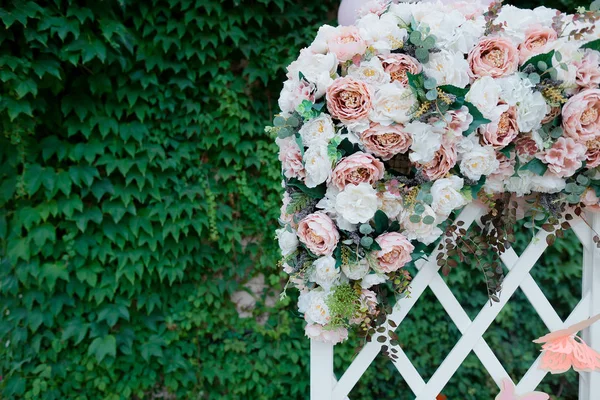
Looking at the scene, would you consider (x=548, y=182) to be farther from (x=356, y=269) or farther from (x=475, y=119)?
(x=356, y=269)

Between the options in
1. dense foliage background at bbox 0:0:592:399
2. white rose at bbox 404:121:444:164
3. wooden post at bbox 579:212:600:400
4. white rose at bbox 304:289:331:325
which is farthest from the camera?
dense foliage background at bbox 0:0:592:399

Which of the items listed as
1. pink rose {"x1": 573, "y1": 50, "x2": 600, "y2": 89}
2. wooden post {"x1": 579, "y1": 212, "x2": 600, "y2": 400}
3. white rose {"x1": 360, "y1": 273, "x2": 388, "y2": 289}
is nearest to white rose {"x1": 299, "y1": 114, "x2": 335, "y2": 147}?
white rose {"x1": 360, "y1": 273, "x2": 388, "y2": 289}

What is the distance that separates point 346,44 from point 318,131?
21cm

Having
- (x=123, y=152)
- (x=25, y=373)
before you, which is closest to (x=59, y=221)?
(x=123, y=152)

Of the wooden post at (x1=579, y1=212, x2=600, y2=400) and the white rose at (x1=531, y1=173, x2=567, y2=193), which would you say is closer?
the white rose at (x1=531, y1=173, x2=567, y2=193)

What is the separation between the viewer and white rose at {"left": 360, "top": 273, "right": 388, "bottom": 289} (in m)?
1.00

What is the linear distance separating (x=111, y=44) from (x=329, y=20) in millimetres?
1187

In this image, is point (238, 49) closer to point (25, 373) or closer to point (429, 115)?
point (429, 115)

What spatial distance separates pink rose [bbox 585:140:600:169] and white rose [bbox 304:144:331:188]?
2.01 feet

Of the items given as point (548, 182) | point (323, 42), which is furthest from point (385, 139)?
point (548, 182)

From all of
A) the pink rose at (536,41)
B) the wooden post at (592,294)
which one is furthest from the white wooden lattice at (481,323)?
the pink rose at (536,41)

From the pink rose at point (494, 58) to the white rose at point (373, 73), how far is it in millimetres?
208

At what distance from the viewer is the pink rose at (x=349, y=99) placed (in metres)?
0.92

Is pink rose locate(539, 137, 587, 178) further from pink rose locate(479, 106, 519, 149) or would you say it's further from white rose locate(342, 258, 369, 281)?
white rose locate(342, 258, 369, 281)
